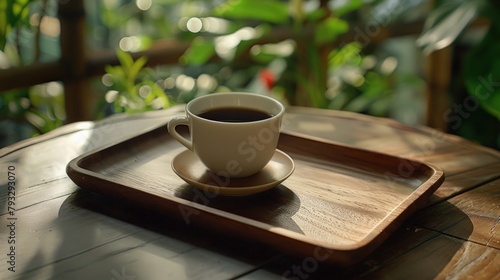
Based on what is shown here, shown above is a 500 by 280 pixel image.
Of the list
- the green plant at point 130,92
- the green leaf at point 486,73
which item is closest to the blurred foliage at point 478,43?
the green leaf at point 486,73

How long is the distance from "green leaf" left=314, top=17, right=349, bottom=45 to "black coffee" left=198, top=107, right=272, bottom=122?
40.2 inches

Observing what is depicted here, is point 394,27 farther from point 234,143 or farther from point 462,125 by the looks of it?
point 234,143

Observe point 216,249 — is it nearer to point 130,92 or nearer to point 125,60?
point 130,92

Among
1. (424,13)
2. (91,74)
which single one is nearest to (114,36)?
(91,74)

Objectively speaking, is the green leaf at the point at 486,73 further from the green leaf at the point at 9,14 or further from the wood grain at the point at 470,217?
the green leaf at the point at 9,14

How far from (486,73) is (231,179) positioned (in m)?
0.90

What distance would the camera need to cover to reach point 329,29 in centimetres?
193

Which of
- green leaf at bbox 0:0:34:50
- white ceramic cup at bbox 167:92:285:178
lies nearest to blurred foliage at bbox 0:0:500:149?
green leaf at bbox 0:0:34:50

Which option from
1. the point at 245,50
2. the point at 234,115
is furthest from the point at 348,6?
the point at 234,115

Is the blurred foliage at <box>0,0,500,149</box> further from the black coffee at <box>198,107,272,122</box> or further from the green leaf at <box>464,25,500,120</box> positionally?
the black coffee at <box>198,107,272,122</box>

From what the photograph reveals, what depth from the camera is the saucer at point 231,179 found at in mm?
879

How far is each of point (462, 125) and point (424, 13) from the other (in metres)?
0.70

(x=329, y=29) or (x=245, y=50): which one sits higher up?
(x=329, y=29)

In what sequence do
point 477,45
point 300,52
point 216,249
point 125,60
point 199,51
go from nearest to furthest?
point 216,249 < point 477,45 < point 125,60 < point 199,51 < point 300,52
